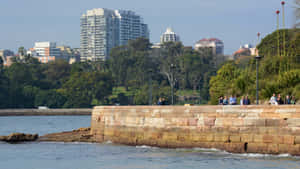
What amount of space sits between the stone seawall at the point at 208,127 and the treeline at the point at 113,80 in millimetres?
80313

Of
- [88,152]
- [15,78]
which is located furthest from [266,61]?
[15,78]

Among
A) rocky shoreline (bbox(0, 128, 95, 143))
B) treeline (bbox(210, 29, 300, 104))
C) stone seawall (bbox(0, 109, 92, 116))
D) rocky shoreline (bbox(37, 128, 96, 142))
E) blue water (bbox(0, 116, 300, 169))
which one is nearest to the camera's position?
blue water (bbox(0, 116, 300, 169))

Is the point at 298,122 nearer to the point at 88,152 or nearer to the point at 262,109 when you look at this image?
the point at 262,109

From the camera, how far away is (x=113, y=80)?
127 m

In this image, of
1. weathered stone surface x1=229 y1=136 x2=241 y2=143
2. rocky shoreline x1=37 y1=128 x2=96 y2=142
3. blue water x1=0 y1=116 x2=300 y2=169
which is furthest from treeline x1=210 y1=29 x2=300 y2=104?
blue water x1=0 y1=116 x2=300 y2=169

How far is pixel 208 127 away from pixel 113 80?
100256 millimetres

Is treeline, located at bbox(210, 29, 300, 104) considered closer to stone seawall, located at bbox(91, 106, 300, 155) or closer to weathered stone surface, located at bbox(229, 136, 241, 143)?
stone seawall, located at bbox(91, 106, 300, 155)

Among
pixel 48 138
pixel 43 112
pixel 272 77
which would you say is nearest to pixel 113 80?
pixel 43 112

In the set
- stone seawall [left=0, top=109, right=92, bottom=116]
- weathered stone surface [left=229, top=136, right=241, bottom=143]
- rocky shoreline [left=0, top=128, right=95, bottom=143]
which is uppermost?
stone seawall [left=0, top=109, right=92, bottom=116]

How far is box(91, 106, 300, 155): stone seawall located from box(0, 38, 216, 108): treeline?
80.3 metres

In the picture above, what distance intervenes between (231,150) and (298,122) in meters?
3.60

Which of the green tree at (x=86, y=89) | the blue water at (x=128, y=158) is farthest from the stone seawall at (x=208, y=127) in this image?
the green tree at (x=86, y=89)

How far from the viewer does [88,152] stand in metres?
29.8

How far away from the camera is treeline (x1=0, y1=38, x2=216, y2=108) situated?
122 metres
